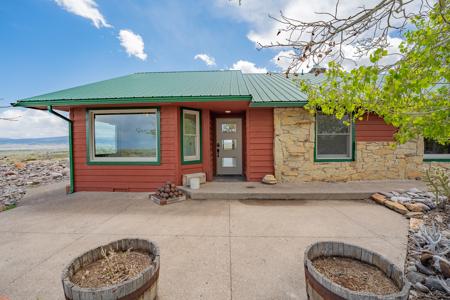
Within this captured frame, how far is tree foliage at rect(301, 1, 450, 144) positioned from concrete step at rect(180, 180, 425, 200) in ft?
7.38

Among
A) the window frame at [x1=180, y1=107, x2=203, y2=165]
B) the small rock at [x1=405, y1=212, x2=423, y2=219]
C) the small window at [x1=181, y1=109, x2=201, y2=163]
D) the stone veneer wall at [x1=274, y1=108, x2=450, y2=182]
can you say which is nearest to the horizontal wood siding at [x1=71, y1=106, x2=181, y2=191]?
the window frame at [x1=180, y1=107, x2=203, y2=165]

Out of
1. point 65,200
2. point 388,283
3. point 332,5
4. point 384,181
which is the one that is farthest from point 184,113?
point 384,181

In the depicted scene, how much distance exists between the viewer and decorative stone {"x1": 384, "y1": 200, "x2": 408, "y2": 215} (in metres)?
3.64

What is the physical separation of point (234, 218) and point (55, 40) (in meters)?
12.0

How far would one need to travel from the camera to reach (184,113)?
5.44 meters

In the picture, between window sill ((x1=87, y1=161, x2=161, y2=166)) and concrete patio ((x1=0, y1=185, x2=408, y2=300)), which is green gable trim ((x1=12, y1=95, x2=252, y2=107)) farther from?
concrete patio ((x1=0, y1=185, x2=408, y2=300))

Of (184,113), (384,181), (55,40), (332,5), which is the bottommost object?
(384,181)

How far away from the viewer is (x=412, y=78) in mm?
1865

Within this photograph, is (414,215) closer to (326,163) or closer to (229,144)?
(326,163)

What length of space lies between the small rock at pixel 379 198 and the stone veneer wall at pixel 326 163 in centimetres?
112

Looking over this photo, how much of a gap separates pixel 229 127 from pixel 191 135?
185 cm

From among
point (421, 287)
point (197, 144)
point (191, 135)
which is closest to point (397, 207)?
point (421, 287)

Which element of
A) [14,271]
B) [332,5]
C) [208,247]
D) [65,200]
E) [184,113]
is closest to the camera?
[332,5]

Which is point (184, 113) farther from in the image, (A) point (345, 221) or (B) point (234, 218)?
(A) point (345, 221)
